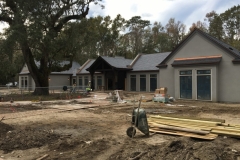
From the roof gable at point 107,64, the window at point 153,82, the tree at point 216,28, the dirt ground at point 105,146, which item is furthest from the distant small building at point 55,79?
the dirt ground at point 105,146

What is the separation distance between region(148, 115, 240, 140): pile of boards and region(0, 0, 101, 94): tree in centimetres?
1469

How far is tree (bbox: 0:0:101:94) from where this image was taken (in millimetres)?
19312

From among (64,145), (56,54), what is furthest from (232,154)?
(56,54)

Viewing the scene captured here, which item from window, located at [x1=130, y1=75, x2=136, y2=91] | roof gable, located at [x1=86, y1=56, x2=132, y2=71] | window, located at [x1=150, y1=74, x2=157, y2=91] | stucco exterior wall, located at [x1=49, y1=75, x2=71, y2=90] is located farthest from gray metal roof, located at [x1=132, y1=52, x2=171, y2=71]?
stucco exterior wall, located at [x1=49, y1=75, x2=71, y2=90]

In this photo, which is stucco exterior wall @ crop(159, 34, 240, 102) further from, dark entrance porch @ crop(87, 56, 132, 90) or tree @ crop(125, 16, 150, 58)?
tree @ crop(125, 16, 150, 58)

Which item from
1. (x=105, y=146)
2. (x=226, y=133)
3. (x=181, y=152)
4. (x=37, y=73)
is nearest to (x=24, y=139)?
(x=105, y=146)

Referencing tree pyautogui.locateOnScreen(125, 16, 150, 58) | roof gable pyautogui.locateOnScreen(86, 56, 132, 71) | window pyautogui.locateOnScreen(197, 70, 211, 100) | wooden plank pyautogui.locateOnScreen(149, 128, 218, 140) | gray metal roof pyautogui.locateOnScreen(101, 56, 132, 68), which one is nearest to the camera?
wooden plank pyautogui.locateOnScreen(149, 128, 218, 140)

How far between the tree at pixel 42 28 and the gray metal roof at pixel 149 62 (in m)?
9.26

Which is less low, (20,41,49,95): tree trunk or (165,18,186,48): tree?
(165,18,186,48): tree

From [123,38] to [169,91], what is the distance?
37.9 metres

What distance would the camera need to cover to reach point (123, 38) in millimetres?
57625

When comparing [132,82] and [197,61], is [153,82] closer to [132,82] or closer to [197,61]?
[132,82]

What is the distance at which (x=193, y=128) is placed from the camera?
7.30m

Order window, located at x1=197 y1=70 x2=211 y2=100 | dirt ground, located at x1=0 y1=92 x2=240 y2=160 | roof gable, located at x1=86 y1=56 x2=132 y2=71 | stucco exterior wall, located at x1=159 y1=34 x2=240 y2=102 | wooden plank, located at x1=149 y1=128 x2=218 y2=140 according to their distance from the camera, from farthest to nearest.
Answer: roof gable, located at x1=86 y1=56 x2=132 y2=71, window, located at x1=197 y1=70 x2=211 y2=100, stucco exterior wall, located at x1=159 y1=34 x2=240 y2=102, wooden plank, located at x1=149 y1=128 x2=218 y2=140, dirt ground, located at x1=0 y1=92 x2=240 y2=160
